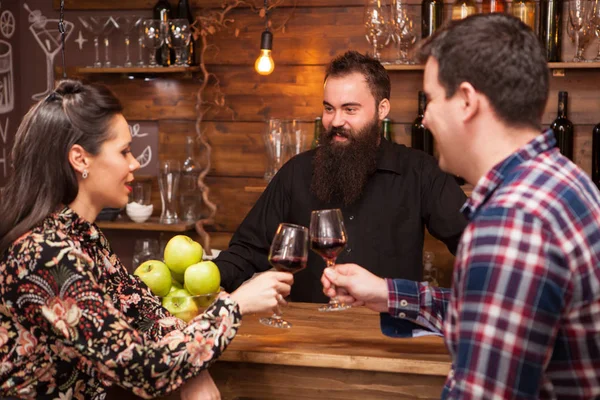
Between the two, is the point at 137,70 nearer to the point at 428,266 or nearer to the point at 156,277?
the point at 428,266

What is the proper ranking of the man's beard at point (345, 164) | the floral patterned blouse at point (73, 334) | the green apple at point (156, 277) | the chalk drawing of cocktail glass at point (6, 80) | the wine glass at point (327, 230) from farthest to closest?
the chalk drawing of cocktail glass at point (6, 80) → the man's beard at point (345, 164) → the green apple at point (156, 277) → the wine glass at point (327, 230) → the floral patterned blouse at point (73, 334)

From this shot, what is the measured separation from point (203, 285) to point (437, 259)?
1990 millimetres

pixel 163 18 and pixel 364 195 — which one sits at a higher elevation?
pixel 163 18

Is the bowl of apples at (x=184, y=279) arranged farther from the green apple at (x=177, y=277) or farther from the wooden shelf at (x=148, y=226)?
the wooden shelf at (x=148, y=226)

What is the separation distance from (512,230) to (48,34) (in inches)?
152

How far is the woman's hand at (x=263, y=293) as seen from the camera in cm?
186

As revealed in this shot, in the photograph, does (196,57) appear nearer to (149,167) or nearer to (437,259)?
(149,167)

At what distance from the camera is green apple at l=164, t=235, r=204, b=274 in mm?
2270

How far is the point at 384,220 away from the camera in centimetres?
311

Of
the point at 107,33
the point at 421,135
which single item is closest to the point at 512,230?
the point at 421,135

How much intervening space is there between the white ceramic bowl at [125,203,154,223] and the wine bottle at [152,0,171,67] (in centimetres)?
78

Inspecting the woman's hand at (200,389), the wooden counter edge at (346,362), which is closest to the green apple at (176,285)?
the wooden counter edge at (346,362)

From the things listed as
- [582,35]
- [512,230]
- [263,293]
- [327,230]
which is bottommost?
[263,293]

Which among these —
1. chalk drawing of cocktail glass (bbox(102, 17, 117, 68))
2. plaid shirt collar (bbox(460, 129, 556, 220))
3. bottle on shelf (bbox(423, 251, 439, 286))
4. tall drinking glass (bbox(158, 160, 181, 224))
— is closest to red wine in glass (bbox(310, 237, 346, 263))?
plaid shirt collar (bbox(460, 129, 556, 220))
